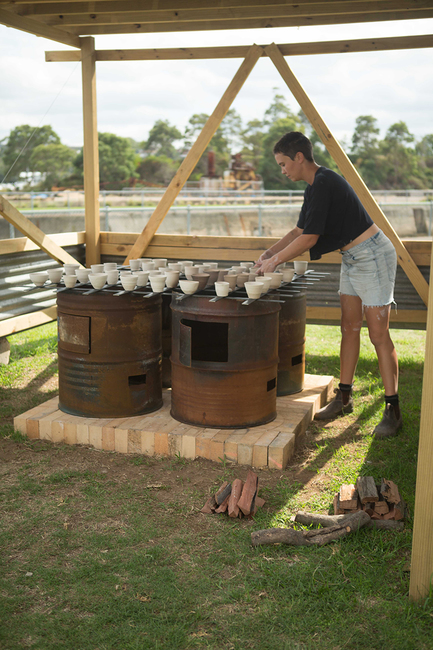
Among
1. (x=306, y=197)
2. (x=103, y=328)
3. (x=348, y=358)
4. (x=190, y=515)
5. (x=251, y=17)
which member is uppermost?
(x=251, y=17)

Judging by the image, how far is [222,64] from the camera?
79.1 metres

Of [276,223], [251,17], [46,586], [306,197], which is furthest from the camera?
[276,223]

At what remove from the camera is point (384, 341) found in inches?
178

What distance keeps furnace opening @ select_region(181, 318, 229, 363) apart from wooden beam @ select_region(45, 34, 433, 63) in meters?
3.20

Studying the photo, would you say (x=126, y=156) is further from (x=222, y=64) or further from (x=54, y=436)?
(x=54, y=436)

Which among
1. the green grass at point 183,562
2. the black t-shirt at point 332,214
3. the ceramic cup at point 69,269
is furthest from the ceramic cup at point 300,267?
the ceramic cup at point 69,269

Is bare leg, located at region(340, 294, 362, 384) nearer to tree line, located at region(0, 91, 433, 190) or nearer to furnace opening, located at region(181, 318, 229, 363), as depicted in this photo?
furnace opening, located at region(181, 318, 229, 363)

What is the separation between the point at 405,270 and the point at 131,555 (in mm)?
4523

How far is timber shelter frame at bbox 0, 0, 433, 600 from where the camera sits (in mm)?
5395

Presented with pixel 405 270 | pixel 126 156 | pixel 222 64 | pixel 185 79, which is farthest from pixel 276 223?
pixel 185 79

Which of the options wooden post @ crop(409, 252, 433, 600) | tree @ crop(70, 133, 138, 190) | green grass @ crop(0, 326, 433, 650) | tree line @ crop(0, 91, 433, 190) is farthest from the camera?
tree line @ crop(0, 91, 433, 190)

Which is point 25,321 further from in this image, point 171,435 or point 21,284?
point 171,435

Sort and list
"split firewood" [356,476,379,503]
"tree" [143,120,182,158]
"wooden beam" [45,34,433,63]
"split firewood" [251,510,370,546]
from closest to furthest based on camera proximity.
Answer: "split firewood" [251,510,370,546] → "split firewood" [356,476,379,503] → "wooden beam" [45,34,433,63] → "tree" [143,120,182,158]

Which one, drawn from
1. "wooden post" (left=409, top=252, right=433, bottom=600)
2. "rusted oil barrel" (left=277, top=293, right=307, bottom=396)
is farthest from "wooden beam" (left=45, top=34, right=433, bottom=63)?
"wooden post" (left=409, top=252, right=433, bottom=600)
